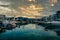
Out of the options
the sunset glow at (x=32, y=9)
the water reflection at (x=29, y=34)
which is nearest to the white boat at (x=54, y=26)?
the water reflection at (x=29, y=34)

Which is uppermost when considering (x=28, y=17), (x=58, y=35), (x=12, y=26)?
(x=28, y=17)

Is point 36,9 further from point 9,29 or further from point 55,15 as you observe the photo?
point 9,29

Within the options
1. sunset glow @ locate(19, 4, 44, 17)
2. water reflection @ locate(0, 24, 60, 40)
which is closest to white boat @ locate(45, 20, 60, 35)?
water reflection @ locate(0, 24, 60, 40)

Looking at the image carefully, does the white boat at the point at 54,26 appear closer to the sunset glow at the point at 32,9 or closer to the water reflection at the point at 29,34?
the water reflection at the point at 29,34

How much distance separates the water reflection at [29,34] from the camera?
155 inches

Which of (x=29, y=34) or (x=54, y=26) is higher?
(x=54, y=26)

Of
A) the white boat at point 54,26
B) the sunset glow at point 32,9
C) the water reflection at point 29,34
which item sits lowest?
the water reflection at point 29,34

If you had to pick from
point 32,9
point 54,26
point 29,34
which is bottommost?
point 29,34

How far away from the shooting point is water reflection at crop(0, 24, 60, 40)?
12.9 ft

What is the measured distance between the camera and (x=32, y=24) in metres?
3.95

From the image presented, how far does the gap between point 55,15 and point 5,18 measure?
4.81ft

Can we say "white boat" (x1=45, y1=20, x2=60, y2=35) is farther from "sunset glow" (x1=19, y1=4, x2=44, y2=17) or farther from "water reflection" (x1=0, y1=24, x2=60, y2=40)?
"sunset glow" (x1=19, y1=4, x2=44, y2=17)

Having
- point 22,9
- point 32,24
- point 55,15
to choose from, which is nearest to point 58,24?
point 55,15

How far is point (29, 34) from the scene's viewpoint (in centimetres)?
396
